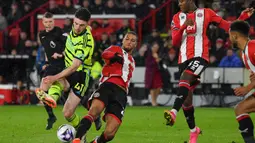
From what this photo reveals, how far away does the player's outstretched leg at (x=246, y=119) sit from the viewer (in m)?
10.9

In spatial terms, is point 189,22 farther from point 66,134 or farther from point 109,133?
point 66,134

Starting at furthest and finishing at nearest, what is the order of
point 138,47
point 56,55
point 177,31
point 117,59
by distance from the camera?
point 138,47
point 56,55
point 177,31
point 117,59

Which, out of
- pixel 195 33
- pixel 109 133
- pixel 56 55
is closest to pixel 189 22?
pixel 195 33

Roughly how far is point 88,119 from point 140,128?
5.72 m

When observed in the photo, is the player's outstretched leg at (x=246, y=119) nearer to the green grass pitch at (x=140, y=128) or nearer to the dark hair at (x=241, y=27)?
the dark hair at (x=241, y=27)

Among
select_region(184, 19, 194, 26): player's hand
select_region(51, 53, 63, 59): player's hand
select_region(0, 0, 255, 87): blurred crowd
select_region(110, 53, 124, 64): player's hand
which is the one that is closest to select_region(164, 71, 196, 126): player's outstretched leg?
select_region(184, 19, 194, 26): player's hand

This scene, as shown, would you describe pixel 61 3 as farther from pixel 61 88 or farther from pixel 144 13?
pixel 61 88

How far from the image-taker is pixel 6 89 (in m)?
26.6

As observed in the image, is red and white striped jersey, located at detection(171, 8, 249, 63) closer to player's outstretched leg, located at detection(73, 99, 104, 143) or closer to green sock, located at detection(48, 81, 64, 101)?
player's outstretched leg, located at detection(73, 99, 104, 143)

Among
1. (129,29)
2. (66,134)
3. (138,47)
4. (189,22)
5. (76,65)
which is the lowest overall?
(138,47)

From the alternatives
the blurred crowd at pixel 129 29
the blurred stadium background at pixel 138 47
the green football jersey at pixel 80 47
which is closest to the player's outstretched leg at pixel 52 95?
the green football jersey at pixel 80 47

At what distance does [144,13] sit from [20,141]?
621 inches

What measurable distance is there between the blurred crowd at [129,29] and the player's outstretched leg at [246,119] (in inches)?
536

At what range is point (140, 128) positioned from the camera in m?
16.7
